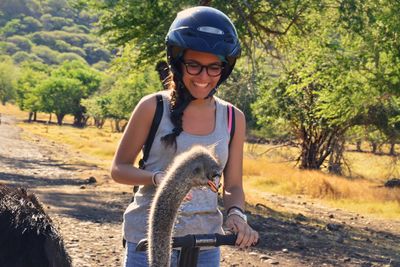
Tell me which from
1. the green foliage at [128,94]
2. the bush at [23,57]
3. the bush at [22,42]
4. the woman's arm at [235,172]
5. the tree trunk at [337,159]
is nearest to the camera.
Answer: the woman's arm at [235,172]

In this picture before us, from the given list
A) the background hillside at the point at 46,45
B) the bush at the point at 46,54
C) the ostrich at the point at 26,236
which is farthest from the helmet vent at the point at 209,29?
the bush at the point at 46,54

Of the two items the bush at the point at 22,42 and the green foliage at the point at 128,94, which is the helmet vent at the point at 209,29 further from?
the bush at the point at 22,42

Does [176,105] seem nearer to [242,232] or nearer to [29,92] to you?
[242,232]

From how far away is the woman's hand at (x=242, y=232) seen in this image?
2583mm

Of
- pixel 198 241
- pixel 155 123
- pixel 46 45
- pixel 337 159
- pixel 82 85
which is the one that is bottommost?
pixel 337 159

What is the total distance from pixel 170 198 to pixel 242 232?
0.67 m

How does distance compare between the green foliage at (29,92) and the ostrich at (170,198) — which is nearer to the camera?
the ostrich at (170,198)

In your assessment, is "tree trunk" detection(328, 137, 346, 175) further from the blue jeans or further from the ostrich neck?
the ostrich neck

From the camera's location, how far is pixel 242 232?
2.61m

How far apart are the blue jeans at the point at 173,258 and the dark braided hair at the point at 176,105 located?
1.53 ft

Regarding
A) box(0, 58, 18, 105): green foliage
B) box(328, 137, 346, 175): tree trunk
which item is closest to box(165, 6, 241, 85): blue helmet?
box(328, 137, 346, 175): tree trunk

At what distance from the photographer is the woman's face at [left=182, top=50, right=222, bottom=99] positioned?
2.76 m

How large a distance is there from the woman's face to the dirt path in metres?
4.43

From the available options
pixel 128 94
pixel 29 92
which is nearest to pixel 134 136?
pixel 128 94
